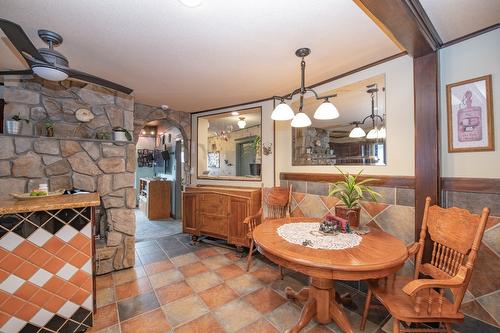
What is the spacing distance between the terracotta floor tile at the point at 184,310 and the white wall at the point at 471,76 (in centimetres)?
233

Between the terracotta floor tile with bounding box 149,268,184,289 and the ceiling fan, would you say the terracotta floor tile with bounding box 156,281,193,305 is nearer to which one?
the terracotta floor tile with bounding box 149,268,184,289

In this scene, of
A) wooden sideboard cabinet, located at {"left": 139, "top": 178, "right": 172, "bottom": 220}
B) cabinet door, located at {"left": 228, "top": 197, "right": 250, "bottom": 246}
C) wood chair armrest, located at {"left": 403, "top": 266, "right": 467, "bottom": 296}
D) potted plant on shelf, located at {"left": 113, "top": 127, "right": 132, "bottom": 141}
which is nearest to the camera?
wood chair armrest, located at {"left": 403, "top": 266, "right": 467, "bottom": 296}

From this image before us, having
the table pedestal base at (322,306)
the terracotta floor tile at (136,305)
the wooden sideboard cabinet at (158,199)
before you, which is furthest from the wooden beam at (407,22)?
the wooden sideboard cabinet at (158,199)

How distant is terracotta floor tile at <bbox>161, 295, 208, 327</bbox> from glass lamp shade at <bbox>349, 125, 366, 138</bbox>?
224cm

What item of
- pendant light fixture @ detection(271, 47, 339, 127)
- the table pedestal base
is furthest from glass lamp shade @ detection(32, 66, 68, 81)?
the table pedestal base

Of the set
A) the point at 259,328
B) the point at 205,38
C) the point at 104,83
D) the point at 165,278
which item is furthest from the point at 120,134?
the point at 259,328

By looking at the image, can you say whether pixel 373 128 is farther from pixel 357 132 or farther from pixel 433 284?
pixel 433 284

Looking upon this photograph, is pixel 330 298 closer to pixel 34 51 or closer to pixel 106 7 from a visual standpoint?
pixel 106 7

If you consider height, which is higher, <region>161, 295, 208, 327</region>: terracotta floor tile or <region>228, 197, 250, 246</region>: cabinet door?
<region>228, 197, 250, 246</region>: cabinet door

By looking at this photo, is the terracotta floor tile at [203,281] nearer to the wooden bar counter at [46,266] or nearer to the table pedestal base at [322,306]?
the wooden bar counter at [46,266]

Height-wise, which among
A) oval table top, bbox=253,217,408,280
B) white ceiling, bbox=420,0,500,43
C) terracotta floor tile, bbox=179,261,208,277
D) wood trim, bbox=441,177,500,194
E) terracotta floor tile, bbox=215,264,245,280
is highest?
white ceiling, bbox=420,0,500,43

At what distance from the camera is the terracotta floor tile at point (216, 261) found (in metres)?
2.70

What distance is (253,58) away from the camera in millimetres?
2006

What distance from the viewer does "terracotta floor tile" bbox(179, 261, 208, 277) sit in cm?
252
